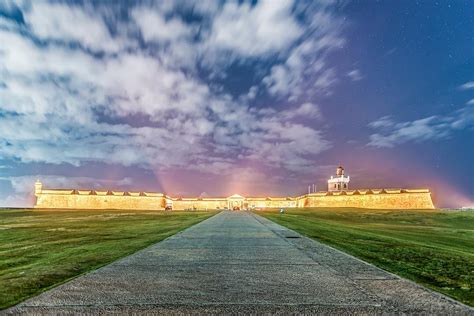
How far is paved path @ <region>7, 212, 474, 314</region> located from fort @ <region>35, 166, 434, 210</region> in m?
104

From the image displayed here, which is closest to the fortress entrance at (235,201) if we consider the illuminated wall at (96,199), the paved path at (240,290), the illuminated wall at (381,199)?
the illuminated wall at (96,199)

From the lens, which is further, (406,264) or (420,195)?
(420,195)

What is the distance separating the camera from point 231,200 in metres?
117

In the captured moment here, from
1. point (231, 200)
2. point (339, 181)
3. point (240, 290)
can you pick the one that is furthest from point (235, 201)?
point (240, 290)

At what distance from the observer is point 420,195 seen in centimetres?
9756

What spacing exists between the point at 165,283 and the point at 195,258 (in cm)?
228

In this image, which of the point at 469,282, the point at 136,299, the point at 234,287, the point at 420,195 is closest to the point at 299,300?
the point at 234,287

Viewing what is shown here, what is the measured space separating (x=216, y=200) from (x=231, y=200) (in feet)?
20.3

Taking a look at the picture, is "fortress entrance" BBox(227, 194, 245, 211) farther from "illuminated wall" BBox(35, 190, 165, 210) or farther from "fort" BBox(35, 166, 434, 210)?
"illuminated wall" BBox(35, 190, 165, 210)

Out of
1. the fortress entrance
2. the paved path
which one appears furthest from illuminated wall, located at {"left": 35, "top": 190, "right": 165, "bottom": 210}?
the paved path

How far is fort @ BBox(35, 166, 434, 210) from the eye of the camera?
98.8 metres

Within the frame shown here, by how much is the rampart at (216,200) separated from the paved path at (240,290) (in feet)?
341

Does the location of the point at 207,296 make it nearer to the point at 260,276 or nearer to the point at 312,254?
the point at 260,276

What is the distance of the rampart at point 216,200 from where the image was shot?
9869cm
